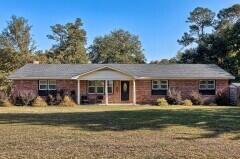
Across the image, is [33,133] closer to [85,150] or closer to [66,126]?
[66,126]

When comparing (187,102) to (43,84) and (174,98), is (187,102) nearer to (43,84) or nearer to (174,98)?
(174,98)

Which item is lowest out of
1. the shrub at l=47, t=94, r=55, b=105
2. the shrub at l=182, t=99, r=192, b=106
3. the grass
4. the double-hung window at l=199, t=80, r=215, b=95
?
the grass

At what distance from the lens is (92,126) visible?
16156 millimetres

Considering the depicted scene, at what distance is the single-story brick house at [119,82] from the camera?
3531 cm

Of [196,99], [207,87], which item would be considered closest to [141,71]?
[196,99]

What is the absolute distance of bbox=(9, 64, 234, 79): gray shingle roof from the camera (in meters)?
35.7

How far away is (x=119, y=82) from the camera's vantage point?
36.9 meters

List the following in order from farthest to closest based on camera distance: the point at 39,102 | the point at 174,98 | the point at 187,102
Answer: the point at 174,98, the point at 187,102, the point at 39,102

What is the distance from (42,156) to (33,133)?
389 centimetres

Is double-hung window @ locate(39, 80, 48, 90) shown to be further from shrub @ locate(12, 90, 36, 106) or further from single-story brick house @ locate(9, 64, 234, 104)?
shrub @ locate(12, 90, 36, 106)

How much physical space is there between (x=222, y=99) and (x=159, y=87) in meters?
5.43

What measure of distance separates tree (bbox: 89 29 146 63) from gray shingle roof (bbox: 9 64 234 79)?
36021 millimetres

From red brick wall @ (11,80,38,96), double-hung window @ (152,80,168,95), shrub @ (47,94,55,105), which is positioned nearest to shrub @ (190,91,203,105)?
double-hung window @ (152,80,168,95)

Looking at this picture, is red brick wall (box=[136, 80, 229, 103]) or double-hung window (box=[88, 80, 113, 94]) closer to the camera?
red brick wall (box=[136, 80, 229, 103])
